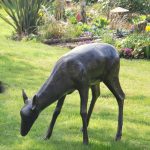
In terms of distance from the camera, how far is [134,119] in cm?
862

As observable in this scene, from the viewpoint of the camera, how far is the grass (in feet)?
23.4

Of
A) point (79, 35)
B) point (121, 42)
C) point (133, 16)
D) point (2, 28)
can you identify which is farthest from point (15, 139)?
point (133, 16)

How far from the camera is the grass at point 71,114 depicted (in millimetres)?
7117

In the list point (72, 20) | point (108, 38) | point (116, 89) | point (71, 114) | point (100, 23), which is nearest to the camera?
point (116, 89)

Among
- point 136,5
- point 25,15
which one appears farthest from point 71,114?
point 136,5

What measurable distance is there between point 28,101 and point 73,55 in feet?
2.72

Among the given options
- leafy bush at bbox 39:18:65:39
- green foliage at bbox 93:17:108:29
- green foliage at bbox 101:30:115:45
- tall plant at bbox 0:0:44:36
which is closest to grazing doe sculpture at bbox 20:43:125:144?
green foliage at bbox 101:30:115:45

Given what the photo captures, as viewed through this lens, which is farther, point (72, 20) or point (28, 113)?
point (72, 20)

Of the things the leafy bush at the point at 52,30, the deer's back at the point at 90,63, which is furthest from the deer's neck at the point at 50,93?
the leafy bush at the point at 52,30

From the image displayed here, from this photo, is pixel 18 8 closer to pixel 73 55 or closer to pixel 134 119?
pixel 134 119

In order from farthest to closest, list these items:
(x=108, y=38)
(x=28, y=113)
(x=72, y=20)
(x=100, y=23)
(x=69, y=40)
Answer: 1. (x=72, y=20)
2. (x=100, y=23)
3. (x=69, y=40)
4. (x=108, y=38)
5. (x=28, y=113)

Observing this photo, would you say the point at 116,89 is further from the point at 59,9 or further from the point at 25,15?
the point at 59,9

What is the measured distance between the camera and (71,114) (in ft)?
28.5

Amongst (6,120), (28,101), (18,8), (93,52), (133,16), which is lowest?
(133,16)
